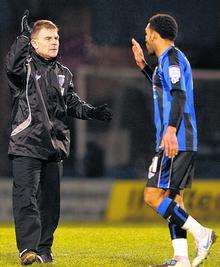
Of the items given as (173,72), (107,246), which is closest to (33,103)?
(173,72)

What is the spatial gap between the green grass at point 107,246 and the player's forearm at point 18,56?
1.38m

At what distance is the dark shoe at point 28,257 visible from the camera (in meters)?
7.81

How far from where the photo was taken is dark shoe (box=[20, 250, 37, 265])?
25.6 ft

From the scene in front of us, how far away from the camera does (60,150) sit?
8.12 metres

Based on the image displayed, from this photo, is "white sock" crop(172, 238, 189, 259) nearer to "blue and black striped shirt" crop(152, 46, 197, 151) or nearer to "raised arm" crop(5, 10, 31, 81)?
"blue and black striped shirt" crop(152, 46, 197, 151)

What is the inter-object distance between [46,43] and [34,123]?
1.87 ft

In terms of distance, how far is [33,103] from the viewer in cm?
800

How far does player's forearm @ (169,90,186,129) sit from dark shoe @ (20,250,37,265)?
1393 mm

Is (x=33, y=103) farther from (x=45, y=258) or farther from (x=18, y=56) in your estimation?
(x=45, y=258)

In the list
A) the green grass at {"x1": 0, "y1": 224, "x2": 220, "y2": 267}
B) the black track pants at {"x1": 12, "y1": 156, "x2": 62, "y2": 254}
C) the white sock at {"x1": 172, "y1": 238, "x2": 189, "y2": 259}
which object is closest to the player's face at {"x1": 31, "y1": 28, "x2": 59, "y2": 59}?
the black track pants at {"x1": 12, "y1": 156, "x2": 62, "y2": 254}

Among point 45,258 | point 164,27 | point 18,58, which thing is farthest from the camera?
point 45,258

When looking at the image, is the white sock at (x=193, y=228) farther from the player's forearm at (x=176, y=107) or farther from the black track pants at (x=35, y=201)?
the black track pants at (x=35, y=201)

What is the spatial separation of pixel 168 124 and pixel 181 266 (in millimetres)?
933

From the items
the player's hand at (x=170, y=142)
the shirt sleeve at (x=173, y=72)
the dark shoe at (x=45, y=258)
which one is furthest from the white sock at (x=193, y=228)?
the dark shoe at (x=45, y=258)
